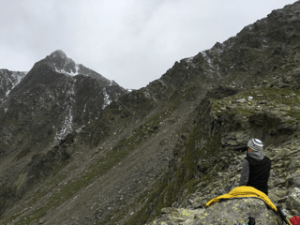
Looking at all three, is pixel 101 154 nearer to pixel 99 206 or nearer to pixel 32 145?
pixel 99 206

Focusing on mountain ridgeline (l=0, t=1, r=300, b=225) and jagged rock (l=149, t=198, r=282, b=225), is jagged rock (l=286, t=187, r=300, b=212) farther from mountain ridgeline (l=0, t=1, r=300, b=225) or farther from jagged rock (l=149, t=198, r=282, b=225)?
jagged rock (l=149, t=198, r=282, b=225)

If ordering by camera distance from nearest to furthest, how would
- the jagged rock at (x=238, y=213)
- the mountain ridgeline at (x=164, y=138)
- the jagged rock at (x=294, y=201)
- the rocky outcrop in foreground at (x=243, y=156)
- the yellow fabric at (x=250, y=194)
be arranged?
the jagged rock at (x=238, y=213) < the yellow fabric at (x=250, y=194) < the jagged rock at (x=294, y=201) < the rocky outcrop in foreground at (x=243, y=156) < the mountain ridgeline at (x=164, y=138)

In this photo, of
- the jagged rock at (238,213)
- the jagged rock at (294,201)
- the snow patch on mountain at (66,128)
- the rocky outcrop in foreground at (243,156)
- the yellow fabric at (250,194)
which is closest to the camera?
the jagged rock at (238,213)

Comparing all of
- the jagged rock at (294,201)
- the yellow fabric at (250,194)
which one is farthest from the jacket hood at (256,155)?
the jagged rock at (294,201)

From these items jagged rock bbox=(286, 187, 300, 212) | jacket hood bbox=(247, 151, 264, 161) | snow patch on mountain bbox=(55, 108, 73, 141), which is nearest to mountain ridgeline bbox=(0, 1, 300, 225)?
jagged rock bbox=(286, 187, 300, 212)

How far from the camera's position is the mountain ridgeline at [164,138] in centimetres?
1443

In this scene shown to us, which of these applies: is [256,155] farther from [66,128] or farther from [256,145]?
Result: [66,128]

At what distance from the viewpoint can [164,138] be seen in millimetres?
59812

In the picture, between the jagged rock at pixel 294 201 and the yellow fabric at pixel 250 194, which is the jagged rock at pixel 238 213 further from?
the jagged rock at pixel 294 201

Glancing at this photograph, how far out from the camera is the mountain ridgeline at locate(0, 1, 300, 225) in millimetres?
14430

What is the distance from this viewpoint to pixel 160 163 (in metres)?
44.9

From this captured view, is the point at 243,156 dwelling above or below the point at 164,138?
above

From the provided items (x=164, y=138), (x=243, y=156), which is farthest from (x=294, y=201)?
(x=164, y=138)

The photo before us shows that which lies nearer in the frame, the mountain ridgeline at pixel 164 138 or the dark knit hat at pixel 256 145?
the dark knit hat at pixel 256 145
